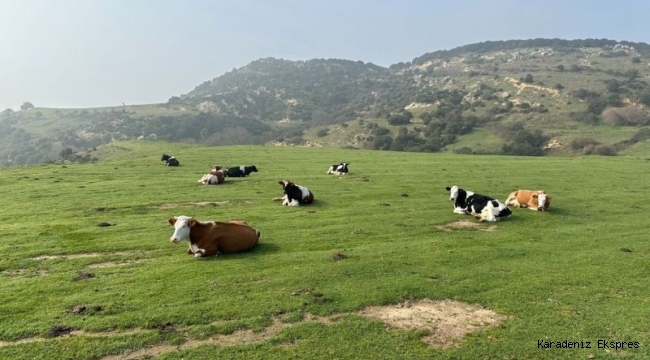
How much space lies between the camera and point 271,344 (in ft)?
27.2

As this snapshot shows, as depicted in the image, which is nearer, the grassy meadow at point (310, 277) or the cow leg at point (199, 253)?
the grassy meadow at point (310, 277)

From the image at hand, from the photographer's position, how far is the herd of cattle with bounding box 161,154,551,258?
1359cm

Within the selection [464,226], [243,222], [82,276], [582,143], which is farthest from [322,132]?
[82,276]

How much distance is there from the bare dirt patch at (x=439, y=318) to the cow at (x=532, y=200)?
12283 mm

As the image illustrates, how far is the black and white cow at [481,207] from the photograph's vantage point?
18.7 meters

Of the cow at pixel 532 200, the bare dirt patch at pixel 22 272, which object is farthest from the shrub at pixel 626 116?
the bare dirt patch at pixel 22 272

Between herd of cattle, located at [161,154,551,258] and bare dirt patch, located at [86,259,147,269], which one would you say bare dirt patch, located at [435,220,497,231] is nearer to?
herd of cattle, located at [161,154,551,258]

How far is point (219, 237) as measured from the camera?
1362 cm

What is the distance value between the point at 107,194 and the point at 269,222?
11039 millimetres

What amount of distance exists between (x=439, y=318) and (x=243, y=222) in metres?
7.43

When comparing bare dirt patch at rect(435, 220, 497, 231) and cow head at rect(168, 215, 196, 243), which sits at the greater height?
cow head at rect(168, 215, 196, 243)

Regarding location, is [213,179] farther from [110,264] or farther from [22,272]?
[22,272]

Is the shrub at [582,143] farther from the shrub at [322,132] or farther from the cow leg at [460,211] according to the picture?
the cow leg at [460,211]

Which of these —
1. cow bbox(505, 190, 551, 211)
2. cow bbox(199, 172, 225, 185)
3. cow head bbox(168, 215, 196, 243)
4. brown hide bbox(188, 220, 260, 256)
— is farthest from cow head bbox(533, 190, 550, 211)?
cow bbox(199, 172, 225, 185)
